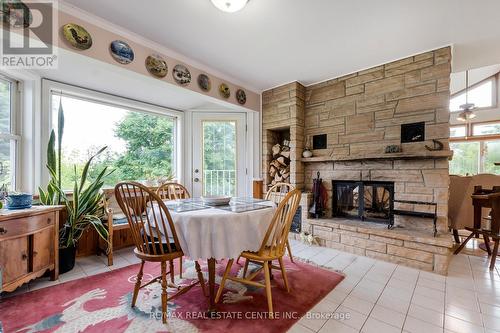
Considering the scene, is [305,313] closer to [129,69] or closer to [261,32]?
[261,32]

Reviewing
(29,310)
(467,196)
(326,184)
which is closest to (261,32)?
(326,184)

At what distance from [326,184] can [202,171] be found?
2119mm

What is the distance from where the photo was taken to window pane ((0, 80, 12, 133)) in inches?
93.4

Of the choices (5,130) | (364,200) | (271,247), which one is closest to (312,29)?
(271,247)

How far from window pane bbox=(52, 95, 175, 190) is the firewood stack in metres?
1.82

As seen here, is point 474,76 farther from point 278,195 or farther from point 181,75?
point 181,75

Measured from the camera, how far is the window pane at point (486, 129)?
566 centimetres

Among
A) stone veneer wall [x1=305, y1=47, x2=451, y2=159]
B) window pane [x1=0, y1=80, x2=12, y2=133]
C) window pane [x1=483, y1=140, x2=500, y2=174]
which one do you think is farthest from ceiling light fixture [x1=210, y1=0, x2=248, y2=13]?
window pane [x1=483, y1=140, x2=500, y2=174]

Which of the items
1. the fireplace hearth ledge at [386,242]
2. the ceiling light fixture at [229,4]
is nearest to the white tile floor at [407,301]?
the fireplace hearth ledge at [386,242]

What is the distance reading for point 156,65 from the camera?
2.58 metres

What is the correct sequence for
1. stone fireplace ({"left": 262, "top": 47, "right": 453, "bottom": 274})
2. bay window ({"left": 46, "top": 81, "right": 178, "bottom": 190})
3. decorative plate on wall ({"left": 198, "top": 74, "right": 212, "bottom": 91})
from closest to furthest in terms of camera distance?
stone fireplace ({"left": 262, "top": 47, "right": 453, "bottom": 274}) → bay window ({"left": 46, "top": 81, "right": 178, "bottom": 190}) → decorative plate on wall ({"left": 198, "top": 74, "right": 212, "bottom": 91})

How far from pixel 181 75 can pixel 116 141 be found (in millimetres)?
1550

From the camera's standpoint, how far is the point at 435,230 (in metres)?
2.52

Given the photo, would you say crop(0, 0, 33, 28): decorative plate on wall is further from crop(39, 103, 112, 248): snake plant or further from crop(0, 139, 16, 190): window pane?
crop(0, 139, 16, 190): window pane
